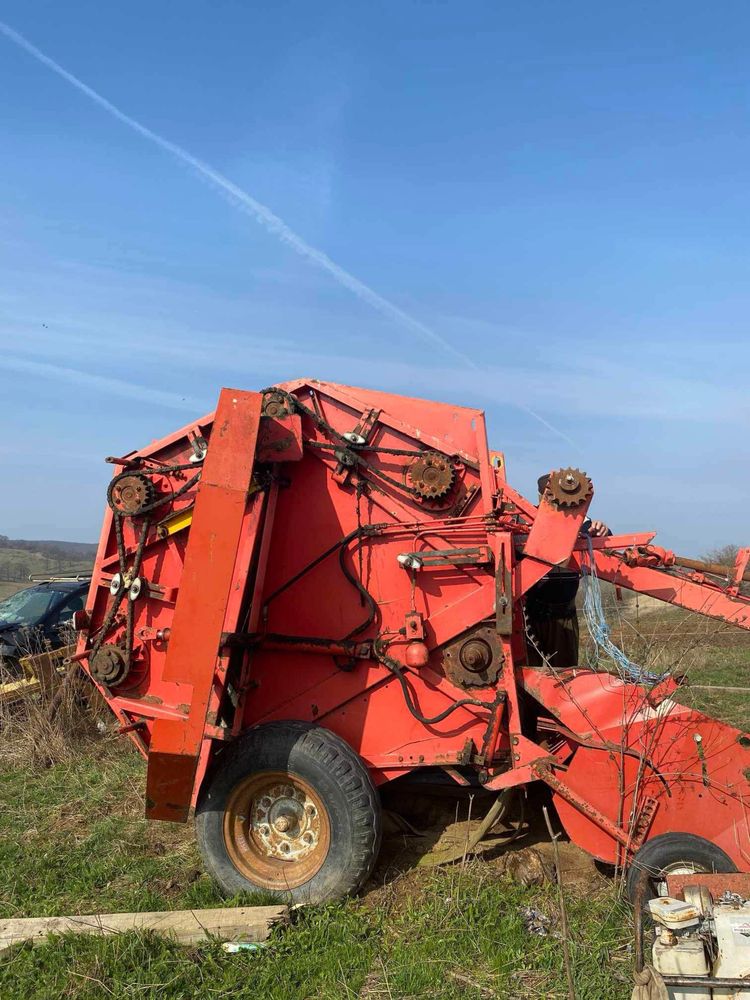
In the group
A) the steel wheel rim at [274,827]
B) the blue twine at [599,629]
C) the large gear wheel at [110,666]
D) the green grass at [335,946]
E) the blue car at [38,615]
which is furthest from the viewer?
the blue car at [38,615]

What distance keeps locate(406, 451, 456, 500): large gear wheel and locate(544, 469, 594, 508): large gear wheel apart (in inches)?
27.1

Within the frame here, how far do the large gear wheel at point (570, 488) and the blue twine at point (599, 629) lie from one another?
585mm

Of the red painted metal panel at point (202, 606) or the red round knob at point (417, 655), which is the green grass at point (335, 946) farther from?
the red round knob at point (417, 655)

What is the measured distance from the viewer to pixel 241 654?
199 inches

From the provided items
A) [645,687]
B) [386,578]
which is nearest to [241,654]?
[386,578]

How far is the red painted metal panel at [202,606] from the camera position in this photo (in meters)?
4.49

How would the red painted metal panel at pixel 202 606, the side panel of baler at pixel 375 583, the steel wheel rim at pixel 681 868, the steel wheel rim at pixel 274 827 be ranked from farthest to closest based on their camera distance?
the side panel of baler at pixel 375 583
the steel wheel rim at pixel 274 827
the red painted metal panel at pixel 202 606
the steel wheel rim at pixel 681 868

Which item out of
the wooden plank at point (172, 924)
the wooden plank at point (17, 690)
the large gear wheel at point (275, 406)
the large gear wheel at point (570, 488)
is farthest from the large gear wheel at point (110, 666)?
the wooden plank at point (17, 690)

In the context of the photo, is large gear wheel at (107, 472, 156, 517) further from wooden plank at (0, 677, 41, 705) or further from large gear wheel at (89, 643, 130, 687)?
wooden plank at (0, 677, 41, 705)

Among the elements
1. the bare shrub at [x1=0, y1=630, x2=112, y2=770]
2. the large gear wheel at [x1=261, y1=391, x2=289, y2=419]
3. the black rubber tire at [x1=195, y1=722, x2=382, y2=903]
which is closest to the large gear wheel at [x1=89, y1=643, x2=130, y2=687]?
the black rubber tire at [x1=195, y1=722, x2=382, y2=903]

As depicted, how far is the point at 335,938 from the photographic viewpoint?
414cm

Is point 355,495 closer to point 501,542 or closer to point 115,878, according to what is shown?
point 501,542

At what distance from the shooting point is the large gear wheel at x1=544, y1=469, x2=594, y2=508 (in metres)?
4.79

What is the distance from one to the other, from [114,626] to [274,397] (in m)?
2.04
